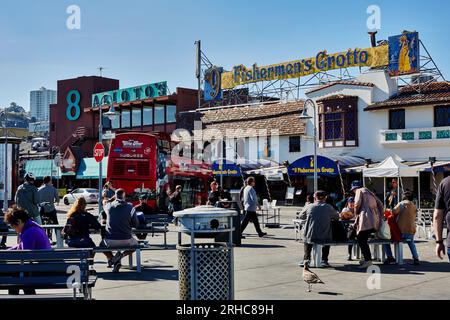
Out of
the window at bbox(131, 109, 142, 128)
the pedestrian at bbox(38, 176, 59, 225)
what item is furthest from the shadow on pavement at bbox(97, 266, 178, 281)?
the window at bbox(131, 109, 142, 128)

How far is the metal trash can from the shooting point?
8.16 meters

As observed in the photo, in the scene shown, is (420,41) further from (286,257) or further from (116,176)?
(286,257)

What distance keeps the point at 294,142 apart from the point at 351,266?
31357 millimetres

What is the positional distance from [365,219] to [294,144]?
3161 cm

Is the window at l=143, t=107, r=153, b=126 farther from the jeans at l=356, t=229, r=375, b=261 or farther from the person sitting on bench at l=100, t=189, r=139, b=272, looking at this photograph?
the jeans at l=356, t=229, r=375, b=261

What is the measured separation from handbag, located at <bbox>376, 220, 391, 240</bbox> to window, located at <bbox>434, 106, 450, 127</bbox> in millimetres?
25771

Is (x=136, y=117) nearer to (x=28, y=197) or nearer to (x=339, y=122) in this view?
(x=339, y=122)

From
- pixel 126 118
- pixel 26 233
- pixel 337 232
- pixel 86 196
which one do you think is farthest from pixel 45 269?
pixel 126 118

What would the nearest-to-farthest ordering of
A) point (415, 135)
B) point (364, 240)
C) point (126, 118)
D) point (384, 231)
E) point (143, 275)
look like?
point (143, 275) < point (364, 240) < point (384, 231) < point (415, 135) < point (126, 118)

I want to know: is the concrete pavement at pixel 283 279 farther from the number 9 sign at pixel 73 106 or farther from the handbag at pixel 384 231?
the number 9 sign at pixel 73 106

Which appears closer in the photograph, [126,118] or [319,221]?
[319,221]

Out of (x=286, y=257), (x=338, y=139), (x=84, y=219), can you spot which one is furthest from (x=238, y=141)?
(x=84, y=219)

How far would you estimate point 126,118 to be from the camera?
61312 mm
